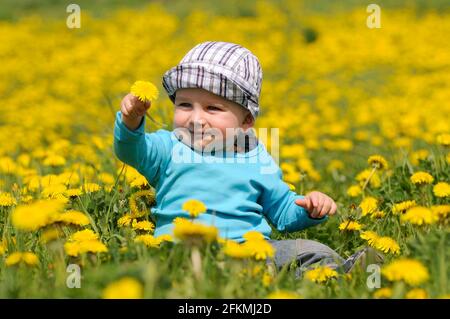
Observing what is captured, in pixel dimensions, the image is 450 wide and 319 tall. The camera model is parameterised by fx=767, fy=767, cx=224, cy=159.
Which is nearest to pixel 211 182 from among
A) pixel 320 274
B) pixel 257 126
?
pixel 320 274

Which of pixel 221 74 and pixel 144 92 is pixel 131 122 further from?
pixel 221 74

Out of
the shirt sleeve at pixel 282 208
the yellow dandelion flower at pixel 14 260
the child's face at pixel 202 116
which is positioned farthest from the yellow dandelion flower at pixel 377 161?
the yellow dandelion flower at pixel 14 260

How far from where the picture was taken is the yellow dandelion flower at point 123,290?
5.75ft

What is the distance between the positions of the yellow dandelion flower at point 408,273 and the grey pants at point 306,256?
0.50 metres

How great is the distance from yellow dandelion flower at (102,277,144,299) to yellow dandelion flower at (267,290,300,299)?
1.20ft

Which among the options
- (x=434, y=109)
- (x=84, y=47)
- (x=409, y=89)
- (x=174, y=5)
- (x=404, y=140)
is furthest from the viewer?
(x=174, y=5)

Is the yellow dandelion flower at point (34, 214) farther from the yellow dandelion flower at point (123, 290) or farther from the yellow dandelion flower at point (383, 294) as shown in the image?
the yellow dandelion flower at point (383, 294)

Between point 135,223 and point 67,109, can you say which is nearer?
point 135,223

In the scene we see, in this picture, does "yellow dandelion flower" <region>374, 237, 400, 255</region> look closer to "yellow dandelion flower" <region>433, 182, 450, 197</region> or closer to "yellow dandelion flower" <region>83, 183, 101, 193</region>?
"yellow dandelion flower" <region>433, 182, 450, 197</region>

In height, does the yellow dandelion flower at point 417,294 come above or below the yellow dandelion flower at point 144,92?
below

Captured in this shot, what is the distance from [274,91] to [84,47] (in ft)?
10.5

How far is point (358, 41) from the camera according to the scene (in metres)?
10.2

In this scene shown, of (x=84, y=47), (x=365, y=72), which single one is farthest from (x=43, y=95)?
(x=365, y=72)
